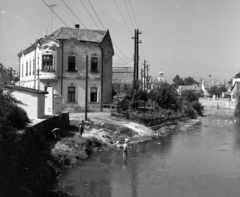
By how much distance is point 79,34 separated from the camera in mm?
35062

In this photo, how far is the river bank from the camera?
677 inches

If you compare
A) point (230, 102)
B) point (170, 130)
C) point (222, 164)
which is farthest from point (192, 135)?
point (230, 102)

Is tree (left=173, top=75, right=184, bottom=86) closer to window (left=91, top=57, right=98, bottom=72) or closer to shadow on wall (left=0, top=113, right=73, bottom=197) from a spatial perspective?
window (left=91, top=57, right=98, bottom=72)

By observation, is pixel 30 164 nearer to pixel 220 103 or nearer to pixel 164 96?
pixel 164 96

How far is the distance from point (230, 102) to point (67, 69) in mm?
57012

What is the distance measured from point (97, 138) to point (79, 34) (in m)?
16.4

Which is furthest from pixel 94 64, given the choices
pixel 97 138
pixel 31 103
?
pixel 31 103

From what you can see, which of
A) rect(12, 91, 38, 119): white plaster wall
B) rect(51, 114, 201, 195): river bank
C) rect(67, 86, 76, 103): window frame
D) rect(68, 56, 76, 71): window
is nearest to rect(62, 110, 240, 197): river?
rect(51, 114, 201, 195): river bank

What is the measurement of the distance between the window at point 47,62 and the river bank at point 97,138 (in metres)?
7.89

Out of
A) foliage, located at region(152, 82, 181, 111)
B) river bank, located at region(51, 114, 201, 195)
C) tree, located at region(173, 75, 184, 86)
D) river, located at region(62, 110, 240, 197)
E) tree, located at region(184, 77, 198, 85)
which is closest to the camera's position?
river, located at region(62, 110, 240, 197)

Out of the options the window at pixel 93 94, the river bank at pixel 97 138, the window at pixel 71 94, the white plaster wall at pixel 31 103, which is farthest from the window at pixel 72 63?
the white plaster wall at pixel 31 103

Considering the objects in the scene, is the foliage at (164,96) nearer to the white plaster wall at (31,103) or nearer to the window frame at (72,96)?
the window frame at (72,96)

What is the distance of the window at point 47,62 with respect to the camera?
3284 cm

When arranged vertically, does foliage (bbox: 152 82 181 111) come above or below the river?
above
